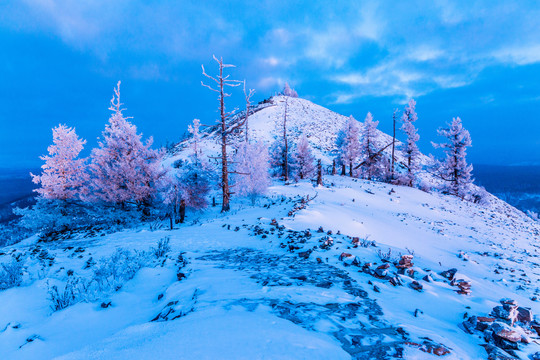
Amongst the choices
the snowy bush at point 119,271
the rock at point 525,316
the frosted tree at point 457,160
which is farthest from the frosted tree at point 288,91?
the rock at point 525,316

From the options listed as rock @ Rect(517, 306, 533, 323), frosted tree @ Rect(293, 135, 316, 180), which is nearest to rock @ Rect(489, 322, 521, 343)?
rock @ Rect(517, 306, 533, 323)

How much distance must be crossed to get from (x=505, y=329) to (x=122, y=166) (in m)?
17.8

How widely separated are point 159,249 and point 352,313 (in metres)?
5.74

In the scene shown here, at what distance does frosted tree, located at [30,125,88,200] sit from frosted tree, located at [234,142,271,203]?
35.8ft

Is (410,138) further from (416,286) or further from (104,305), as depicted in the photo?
(104,305)

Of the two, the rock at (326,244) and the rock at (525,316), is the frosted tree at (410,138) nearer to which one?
the rock at (326,244)

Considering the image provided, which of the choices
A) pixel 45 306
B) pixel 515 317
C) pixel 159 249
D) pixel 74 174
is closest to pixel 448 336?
pixel 515 317

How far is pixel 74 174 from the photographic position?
1778 centimetres

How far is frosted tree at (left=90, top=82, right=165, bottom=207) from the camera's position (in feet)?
51.7

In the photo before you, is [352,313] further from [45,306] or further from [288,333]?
[45,306]

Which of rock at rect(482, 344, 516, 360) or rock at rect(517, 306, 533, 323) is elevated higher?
rock at rect(482, 344, 516, 360)

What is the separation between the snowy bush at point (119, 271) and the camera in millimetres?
4562

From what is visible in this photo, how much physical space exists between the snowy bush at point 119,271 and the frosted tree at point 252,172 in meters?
11.6

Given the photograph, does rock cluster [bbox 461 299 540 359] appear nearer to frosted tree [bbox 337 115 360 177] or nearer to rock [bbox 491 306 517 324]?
rock [bbox 491 306 517 324]
